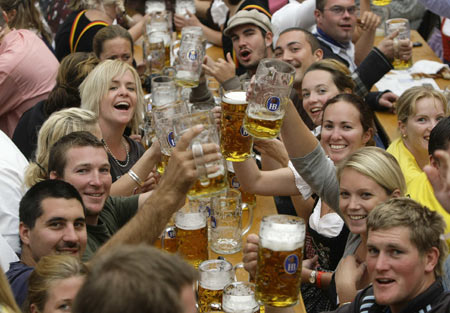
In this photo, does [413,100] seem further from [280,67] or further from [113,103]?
[280,67]

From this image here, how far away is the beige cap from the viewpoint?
3861 mm

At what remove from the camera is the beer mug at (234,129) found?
1909 mm

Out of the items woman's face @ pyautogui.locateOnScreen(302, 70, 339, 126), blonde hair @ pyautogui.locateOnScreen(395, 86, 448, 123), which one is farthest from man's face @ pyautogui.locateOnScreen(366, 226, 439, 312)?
woman's face @ pyautogui.locateOnScreen(302, 70, 339, 126)

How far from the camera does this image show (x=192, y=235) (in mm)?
2242

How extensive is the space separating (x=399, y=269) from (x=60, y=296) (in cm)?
87

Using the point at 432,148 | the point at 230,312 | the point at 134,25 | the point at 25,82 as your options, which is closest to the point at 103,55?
the point at 25,82

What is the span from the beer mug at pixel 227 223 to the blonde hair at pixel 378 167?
399 millimetres

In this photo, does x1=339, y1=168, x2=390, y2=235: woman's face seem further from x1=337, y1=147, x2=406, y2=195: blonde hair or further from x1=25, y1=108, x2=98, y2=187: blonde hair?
x1=25, y1=108, x2=98, y2=187: blonde hair

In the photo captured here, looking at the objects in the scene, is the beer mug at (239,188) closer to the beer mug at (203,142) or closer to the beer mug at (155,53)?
the beer mug at (203,142)

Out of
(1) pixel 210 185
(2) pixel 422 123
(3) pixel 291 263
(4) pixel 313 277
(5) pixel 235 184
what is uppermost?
(1) pixel 210 185

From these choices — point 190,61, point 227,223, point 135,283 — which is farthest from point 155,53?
point 135,283

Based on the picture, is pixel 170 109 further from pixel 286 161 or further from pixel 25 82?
pixel 25 82

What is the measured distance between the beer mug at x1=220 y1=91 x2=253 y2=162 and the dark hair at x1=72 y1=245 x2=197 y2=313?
78cm

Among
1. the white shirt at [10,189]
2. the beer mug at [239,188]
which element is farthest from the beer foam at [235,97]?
the white shirt at [10,189]
